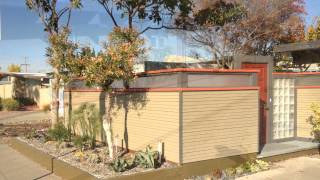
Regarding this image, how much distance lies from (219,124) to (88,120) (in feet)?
15.2

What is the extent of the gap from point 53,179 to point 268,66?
5.84m

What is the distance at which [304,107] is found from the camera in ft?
42.3

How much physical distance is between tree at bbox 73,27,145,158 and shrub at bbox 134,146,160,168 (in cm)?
152

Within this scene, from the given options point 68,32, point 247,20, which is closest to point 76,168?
point 68,32

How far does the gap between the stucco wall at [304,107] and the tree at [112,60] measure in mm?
5286

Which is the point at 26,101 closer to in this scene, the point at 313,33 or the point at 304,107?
the point at 313,33

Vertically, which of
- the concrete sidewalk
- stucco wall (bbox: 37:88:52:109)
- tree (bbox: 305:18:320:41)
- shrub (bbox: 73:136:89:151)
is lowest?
the concrete sidewalk

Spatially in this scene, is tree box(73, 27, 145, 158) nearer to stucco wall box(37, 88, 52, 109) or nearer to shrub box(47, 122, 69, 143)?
shrub box(47, 122, 69, 143)

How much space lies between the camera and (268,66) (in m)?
12.1

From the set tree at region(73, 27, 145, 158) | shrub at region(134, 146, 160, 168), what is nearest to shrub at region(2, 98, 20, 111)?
tree at region(73, 27, 145, 158)

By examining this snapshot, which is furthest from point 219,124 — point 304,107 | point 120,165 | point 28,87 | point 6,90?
point 6,90

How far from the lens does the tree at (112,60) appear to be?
928 cm

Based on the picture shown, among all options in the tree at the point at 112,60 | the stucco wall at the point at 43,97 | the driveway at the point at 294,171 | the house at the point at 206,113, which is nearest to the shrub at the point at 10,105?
the stucco wall at the point at 43,97

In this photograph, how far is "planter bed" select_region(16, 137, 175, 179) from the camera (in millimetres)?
9156
